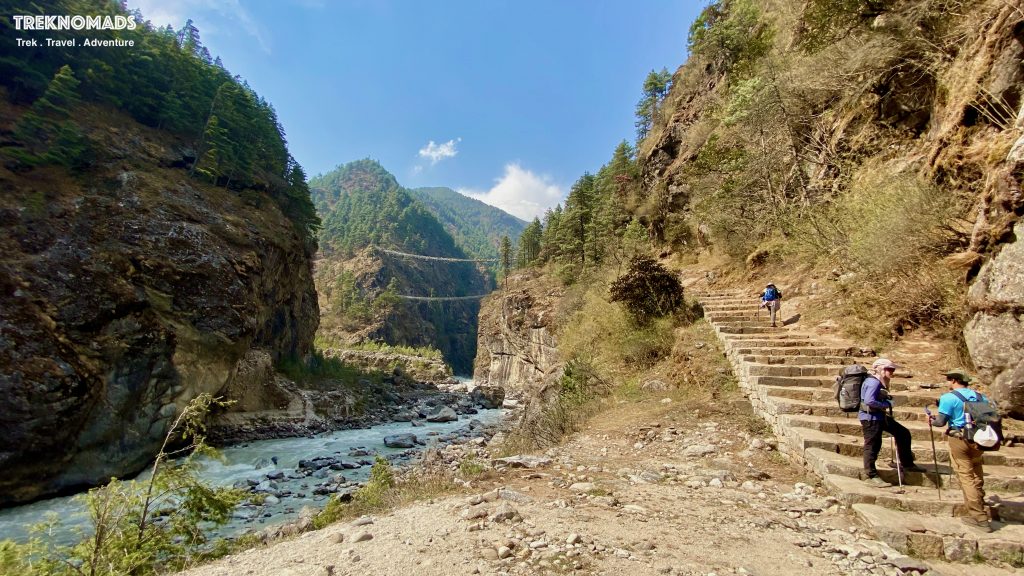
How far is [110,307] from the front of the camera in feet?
49.4

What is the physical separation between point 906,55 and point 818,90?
9.25 ft

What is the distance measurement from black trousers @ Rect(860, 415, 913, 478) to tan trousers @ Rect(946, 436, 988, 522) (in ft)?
1.96

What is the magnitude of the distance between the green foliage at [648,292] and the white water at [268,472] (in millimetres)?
10628

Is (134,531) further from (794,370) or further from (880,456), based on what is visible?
(794,370)

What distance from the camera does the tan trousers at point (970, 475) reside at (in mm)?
3914

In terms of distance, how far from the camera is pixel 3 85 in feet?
61.9

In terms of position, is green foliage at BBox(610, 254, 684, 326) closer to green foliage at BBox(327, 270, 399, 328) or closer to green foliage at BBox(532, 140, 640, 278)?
green foliage at BBox(532, 140, 640, 278)

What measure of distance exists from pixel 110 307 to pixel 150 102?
630 inches

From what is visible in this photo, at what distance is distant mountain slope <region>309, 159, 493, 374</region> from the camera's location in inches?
2908

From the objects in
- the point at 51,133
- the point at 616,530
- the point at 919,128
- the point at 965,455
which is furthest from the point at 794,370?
the point at 51,133

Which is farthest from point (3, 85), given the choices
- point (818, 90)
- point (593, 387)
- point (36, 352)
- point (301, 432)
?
point (818, 90)

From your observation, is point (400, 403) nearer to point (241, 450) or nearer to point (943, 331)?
point (241, 450)

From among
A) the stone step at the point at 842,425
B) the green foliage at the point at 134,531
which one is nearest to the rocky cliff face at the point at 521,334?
the stone step at the point at 842,425

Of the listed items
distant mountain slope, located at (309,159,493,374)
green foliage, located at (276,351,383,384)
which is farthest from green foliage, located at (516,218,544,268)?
distant mountain slope, located at (309,159,493,374)
